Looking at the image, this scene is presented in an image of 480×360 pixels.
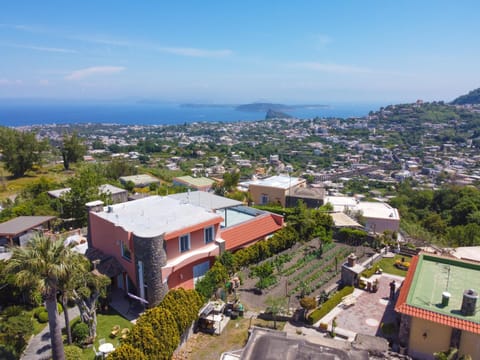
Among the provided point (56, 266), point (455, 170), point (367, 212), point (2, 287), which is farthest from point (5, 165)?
point (455, 170)

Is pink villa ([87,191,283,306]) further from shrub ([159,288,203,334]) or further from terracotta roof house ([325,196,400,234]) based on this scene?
terracotta roof house ([325,196,400,234])

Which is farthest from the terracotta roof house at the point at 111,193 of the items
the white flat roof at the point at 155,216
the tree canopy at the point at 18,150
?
the tree canopy at the point at 18,150

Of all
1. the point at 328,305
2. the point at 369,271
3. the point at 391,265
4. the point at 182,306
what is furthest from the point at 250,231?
the point at 391,265

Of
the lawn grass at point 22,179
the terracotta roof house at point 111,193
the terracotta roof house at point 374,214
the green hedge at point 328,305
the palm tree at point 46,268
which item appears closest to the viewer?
the palm tree at point 46,268

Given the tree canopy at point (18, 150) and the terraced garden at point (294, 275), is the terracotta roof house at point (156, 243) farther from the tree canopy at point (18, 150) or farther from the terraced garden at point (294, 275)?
the tree canopy at point (18, 150)

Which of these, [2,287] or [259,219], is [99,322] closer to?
[2,287]

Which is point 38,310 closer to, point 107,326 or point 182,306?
point 107,326

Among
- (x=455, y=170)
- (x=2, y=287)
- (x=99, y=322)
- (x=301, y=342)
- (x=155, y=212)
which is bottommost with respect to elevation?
(x=455, y=170)
